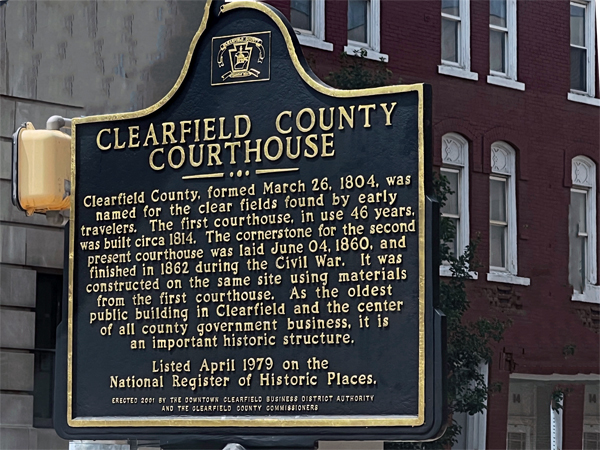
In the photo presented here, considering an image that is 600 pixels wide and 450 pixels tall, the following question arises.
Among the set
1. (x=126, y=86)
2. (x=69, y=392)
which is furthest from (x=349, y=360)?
(x=126, y=86)

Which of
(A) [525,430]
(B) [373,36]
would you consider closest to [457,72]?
(B) [373,36]

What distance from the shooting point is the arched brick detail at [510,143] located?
926 inches

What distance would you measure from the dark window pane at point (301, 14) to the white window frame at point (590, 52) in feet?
20.4

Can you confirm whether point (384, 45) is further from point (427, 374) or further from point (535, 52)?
point (427, 374)

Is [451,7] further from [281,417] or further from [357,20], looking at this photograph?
[281,417]

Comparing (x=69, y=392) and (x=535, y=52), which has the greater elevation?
(x=535, y=52)

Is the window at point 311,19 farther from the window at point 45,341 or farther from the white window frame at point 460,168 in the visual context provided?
the window at point 45,341

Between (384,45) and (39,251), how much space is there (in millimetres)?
8889

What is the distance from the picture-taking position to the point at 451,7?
23516mm

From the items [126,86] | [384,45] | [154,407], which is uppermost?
[384,45]

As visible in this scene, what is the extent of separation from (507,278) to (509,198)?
1.42m

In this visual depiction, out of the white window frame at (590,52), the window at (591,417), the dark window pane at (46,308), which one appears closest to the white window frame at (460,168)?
the white window frame at (590,52)

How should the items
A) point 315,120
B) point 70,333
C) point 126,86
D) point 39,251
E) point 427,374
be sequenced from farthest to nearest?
point 39,251
point 126,86
point 70,333
point 315,120
point 427,374

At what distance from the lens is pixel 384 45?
72.8ft
